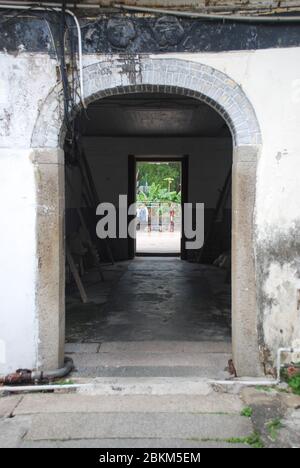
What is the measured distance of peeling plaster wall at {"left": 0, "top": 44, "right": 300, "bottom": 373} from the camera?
153 inches

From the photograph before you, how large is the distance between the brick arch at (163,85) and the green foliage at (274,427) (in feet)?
7.28

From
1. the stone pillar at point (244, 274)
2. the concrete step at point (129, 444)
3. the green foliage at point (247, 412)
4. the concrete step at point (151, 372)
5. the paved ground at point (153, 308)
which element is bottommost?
the concrete step at point (129, 444)

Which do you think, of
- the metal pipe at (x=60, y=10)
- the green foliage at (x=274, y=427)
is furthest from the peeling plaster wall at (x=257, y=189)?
the green foliage at (x=274, y=427)

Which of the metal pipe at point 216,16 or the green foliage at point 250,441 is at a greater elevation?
the metal pipe at point 216,16

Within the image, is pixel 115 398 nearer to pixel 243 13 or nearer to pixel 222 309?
pixel 222 309

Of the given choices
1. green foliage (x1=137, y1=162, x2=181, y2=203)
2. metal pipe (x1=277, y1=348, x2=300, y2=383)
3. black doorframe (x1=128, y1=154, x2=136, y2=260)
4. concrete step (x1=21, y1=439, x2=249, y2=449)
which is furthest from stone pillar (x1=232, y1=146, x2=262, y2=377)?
green foliage (x1=137, y1=162, x2=181, y2=203)

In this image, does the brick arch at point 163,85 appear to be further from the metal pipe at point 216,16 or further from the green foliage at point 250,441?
the green foliage at point 250,441

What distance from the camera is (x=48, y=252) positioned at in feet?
13.1

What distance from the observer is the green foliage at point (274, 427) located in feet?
10.3

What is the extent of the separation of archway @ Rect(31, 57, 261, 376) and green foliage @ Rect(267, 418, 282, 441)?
74cm

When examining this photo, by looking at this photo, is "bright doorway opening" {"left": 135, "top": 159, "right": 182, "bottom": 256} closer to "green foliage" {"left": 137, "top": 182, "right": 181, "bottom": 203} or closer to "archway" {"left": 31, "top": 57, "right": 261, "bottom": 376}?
"green foliage" {"left": 137, "top": 182, "right": 181, "bottom": 203}

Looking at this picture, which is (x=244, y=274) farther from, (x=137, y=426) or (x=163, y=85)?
(x=163, y=85)

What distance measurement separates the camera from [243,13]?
3873 millimetres

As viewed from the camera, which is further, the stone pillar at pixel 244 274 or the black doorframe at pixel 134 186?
the black doorframe at pixel 134 186
